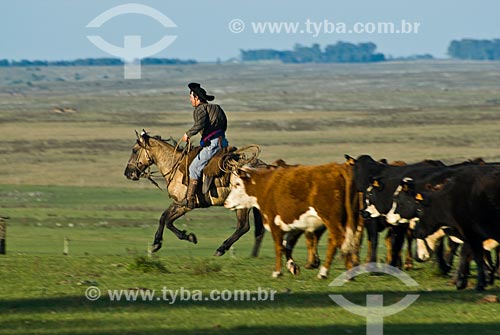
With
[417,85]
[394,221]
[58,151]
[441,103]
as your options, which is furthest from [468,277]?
[417,85]

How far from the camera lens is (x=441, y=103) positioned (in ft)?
365

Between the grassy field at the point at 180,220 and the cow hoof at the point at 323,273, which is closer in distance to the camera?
the grassy field at the point at 180,220

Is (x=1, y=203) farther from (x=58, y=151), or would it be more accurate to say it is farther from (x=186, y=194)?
(x=186, y=194)

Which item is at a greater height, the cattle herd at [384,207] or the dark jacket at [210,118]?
the dark jacket at [210,118]

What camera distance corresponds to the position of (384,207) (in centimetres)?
1834

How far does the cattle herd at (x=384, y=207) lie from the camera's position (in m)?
17.0

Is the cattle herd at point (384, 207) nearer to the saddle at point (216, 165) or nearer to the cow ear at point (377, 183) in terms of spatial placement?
the cow ear at point (377, 183)

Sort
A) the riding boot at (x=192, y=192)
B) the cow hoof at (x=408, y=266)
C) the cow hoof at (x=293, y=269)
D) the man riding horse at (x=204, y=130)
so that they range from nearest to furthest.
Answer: the cow hoof at (x=293, y=269)
the cow hoof at (x=408, y=266)
the man riding horse at (x=204, y=130)
the riding boot at (x=192, y=192)

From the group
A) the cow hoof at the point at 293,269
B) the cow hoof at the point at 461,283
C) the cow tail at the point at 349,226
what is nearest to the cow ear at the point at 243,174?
the cow hoof at the point at 293,269

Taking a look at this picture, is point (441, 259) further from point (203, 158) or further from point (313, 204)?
point (203, 158)


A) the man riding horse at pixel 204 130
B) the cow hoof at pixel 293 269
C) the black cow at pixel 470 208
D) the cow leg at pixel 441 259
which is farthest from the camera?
the man riding horse at pixel 204 130

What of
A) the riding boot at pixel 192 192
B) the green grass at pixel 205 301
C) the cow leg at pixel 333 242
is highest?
the riding boot at pixel 192 192

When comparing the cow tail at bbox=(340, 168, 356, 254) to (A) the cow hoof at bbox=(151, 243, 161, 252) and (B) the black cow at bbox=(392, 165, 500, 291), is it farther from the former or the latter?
(A) the cow hoof at bbox=(151, 243, 161, 252)

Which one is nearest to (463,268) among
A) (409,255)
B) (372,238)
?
(372,238)
